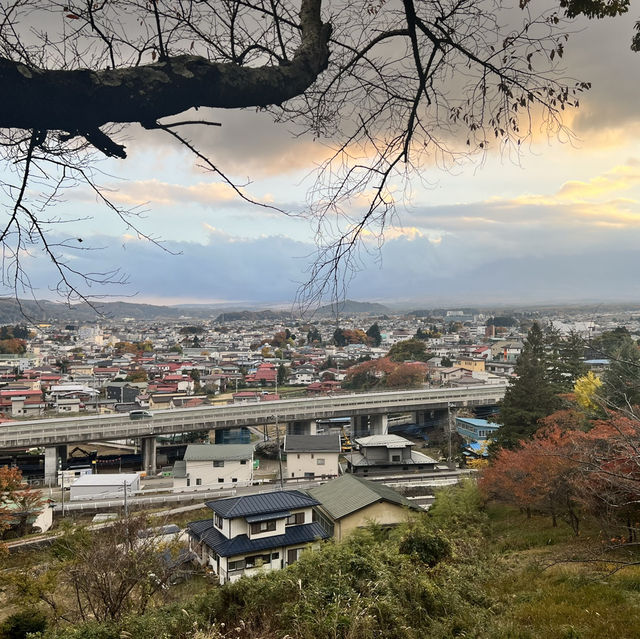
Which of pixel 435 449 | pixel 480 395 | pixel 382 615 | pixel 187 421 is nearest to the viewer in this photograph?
pixel 382 615

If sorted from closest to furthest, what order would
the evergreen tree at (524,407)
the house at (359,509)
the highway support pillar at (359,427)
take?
the house at (359,509) < the evergreen tree at (524,407) < the highway support pillar at (359,427)

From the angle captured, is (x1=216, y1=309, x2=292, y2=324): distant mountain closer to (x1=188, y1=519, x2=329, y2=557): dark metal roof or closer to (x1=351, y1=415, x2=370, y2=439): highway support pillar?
(x1=351, y1=415, x2=370, y2=439): highway support pillar

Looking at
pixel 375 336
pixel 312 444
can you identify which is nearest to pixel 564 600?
pixel 312 444

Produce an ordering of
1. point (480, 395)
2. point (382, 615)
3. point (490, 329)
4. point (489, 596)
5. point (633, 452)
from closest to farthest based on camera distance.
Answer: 1. point (633, 452)
2. point (382, 615)
3. point (489, 596)
4. point (480, 395)
5. point (490, 329)

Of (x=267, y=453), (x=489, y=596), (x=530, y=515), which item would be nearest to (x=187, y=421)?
(x=267, y=453)

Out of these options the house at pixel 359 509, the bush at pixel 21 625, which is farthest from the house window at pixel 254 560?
the bush at pixel 21 625

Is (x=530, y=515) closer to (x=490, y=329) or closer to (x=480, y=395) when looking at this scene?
(x=480, y=395)

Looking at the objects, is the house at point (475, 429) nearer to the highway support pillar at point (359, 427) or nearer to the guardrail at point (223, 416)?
the guardrail at point (223, 416)

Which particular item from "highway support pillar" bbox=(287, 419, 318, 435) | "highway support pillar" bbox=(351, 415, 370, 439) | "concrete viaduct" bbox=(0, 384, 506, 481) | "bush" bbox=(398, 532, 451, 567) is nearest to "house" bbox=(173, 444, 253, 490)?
"concrete viaduct" bbox=(0, 384, 506, 481)
